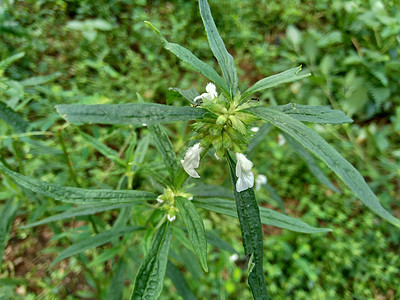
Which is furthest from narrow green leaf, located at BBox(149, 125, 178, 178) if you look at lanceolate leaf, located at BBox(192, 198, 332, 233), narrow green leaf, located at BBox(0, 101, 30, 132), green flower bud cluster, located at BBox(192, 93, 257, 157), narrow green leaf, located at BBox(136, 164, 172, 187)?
narrow green leaf, located at BBox(0, 101, 30, 132)

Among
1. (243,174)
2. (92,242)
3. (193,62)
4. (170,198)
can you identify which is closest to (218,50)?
(193,62)

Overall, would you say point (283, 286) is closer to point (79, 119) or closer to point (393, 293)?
point (393, 293)

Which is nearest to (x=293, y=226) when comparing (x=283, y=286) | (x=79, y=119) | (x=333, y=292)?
(x=79, y=119)

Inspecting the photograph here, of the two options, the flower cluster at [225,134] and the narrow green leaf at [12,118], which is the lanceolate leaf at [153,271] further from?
the narrow green leaf at [12,118]

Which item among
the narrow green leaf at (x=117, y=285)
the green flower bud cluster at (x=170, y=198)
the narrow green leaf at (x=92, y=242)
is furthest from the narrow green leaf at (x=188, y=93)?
the narrow green leaf at (x=117, y=285)

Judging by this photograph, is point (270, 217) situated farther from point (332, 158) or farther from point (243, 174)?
point (332, 158)
